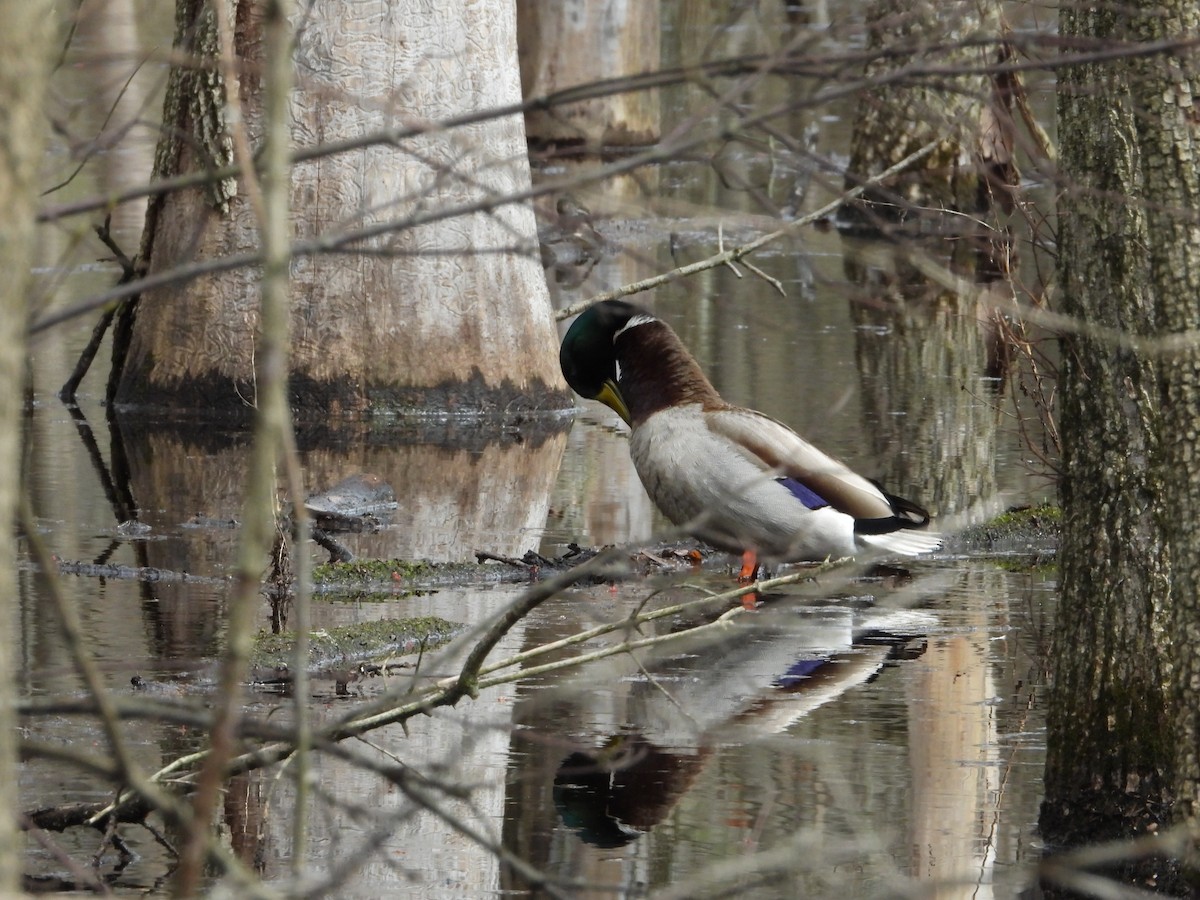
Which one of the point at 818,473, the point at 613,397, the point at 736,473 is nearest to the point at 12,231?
the point at 736,473

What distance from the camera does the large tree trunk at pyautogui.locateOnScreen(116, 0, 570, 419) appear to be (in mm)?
11703

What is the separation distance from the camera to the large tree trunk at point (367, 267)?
38.4ft

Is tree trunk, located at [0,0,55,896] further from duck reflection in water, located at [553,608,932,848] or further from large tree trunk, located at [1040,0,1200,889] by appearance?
large tree trunk, located at [1040,0,1200,889]

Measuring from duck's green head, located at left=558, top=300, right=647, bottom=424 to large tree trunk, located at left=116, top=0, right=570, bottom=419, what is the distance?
2.69 metres

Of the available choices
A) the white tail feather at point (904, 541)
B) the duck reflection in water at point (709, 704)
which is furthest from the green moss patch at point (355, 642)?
the white tail feather at point (904, 541)

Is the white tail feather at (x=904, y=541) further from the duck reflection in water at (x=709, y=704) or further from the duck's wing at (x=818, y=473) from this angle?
the duck reflection in water at (x=709, y=704)

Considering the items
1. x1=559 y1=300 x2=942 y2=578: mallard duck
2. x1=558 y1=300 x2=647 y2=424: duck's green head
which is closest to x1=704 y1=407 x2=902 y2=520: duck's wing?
x1=559 y1=300 x2=942 y2=578: mallard duck

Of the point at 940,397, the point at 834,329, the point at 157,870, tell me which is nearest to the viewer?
the point at 157,870

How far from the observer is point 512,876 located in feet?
15.6

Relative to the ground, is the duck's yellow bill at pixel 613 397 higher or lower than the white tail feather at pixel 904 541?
higher

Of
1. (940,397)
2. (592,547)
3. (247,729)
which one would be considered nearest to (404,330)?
(940,397)

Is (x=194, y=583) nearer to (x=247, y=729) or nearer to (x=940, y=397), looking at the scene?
(x=247, y=729)

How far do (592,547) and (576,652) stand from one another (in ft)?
5.86

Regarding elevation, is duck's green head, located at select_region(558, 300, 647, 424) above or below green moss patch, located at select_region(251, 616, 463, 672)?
above
